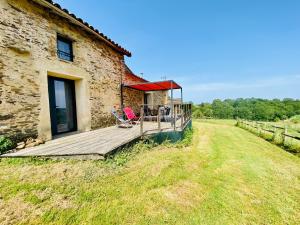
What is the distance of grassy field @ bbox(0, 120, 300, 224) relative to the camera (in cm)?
231

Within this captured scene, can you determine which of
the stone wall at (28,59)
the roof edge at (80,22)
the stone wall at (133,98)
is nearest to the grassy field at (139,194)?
the stone wall at (28,59)

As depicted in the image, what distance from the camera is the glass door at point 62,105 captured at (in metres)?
6.07

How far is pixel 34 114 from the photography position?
5004mm

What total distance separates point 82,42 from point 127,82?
13.1 feet

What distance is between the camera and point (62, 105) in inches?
257

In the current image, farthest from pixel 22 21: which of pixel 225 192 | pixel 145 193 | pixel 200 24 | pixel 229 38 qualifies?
pixel 229 38

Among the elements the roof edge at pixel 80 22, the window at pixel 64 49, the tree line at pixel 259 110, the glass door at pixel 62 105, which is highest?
the roof edge at pixel 80 22

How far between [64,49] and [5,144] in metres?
4.09

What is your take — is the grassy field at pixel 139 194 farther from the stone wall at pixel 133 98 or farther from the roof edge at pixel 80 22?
the stone wall at pixel 133 98

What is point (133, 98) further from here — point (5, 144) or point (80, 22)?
point (5, 144)

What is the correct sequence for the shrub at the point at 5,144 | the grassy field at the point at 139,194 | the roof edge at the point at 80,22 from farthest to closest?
the roof edge at the point at 80,22 < the shrub at the point at 5,144 < the grassy field at the point at 139,194

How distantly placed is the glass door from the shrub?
5.62 feet

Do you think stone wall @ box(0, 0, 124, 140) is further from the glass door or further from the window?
the glass door

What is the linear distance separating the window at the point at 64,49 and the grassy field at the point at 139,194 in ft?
14.3
